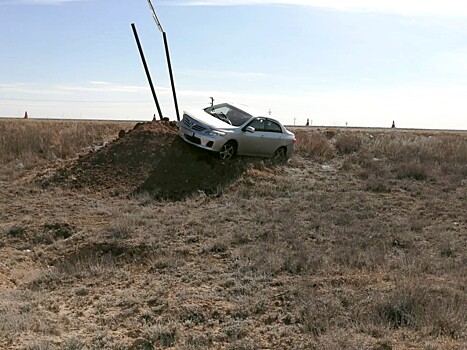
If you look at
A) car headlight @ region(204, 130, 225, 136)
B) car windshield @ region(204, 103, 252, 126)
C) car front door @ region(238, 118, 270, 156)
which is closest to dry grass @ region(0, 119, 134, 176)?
car windshield @ region(204, 103, 252, 126)


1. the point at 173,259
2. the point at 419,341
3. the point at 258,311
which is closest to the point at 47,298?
the point at 173,259

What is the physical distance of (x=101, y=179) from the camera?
14.1 metres

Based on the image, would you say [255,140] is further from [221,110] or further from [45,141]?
[45,141]

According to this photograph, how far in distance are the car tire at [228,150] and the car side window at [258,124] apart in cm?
84

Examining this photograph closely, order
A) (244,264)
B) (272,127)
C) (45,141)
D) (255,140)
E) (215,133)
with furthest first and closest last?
(45,141), (272,127), (255,140), (215,133), (244,264)

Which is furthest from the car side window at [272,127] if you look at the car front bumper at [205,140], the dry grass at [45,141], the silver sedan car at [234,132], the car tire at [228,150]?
the dry grass at [45,141]

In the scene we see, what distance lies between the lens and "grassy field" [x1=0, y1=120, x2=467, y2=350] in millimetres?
5324

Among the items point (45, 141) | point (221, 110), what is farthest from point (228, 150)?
point (45, 141)

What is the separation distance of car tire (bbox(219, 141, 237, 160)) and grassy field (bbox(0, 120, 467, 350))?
72cm

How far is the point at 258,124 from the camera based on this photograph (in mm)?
15391

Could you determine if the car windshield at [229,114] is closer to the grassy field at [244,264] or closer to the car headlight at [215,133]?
the car headlight at [215,133]

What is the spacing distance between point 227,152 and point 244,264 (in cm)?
755

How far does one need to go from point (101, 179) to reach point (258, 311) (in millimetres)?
9185

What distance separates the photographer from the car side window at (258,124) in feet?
50.0
